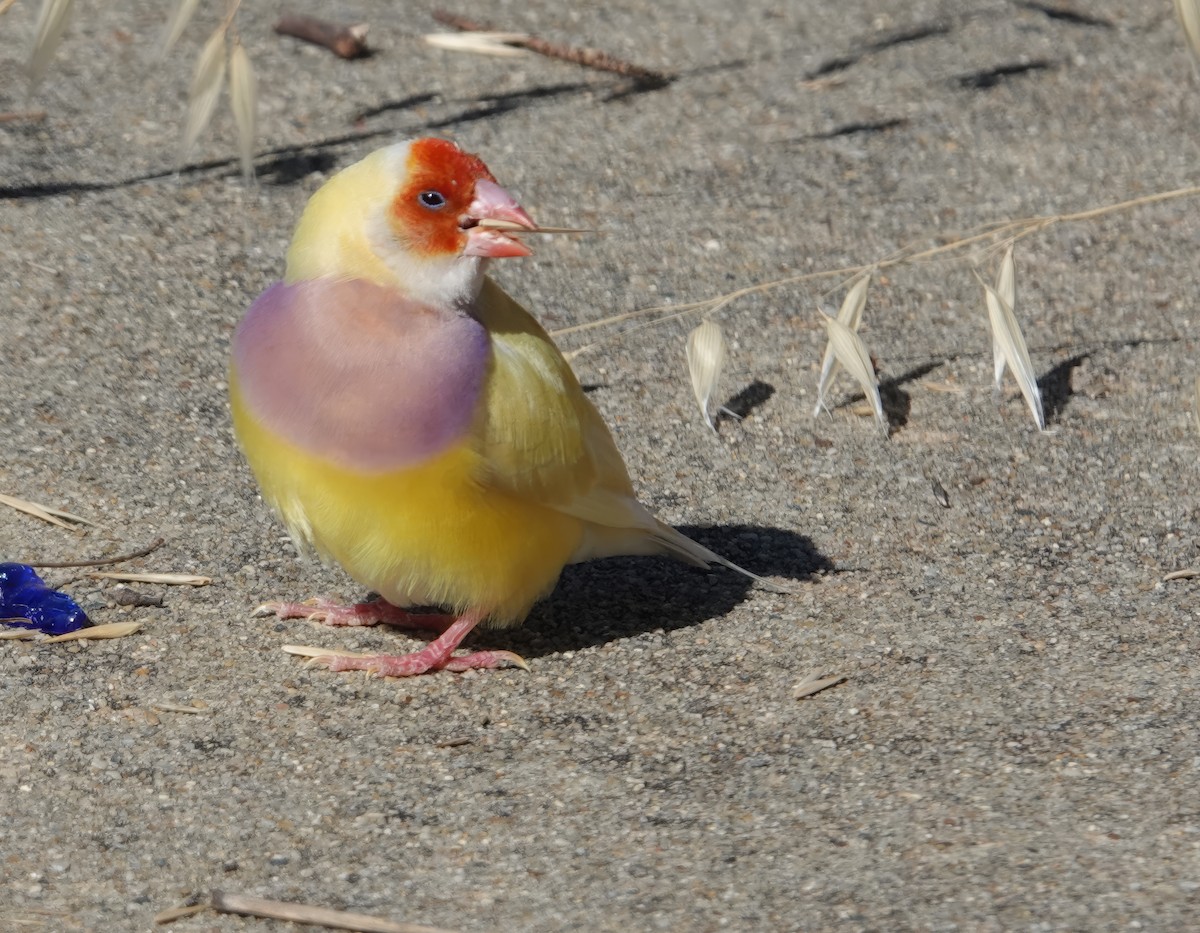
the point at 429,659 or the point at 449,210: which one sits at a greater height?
the point at 449,210

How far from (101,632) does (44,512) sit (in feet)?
1.48

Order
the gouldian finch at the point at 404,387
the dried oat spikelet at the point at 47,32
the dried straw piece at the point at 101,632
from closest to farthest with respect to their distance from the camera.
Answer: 1. the dried oat spikelet at the point at 47,32
2. the gouldian finch at the point at 404,387
3. the dried straw piece at the point at 101,632

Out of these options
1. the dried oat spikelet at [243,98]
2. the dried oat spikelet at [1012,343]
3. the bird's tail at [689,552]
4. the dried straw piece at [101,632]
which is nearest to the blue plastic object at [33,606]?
the dried straw piece at [101,632]

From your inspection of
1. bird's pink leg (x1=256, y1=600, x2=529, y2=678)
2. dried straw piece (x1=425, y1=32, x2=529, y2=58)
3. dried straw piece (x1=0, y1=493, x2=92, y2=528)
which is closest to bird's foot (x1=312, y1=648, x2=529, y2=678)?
bird's pink leg (x1=256, y1=600, x2=529, y2=678)

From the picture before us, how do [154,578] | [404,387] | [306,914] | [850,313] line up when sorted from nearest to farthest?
[306,914] < [404,387] < [154,578] < [850,313]

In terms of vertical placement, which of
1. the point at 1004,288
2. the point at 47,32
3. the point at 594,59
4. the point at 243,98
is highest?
the point at 47,32

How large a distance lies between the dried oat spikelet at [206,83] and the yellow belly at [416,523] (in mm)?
462

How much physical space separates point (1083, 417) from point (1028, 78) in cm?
222

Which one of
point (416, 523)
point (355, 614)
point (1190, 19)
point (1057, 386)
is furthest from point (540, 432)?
point (1057, 386)

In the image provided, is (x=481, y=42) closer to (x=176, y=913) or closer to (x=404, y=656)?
(x=404, y=656)

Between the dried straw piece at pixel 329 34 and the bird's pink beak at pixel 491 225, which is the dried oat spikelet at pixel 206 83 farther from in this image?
the dried straw piece at pixel 329 34

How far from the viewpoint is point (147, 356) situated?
4.22 metres

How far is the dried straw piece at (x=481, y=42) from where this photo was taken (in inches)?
235

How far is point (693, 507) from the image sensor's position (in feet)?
12.8
